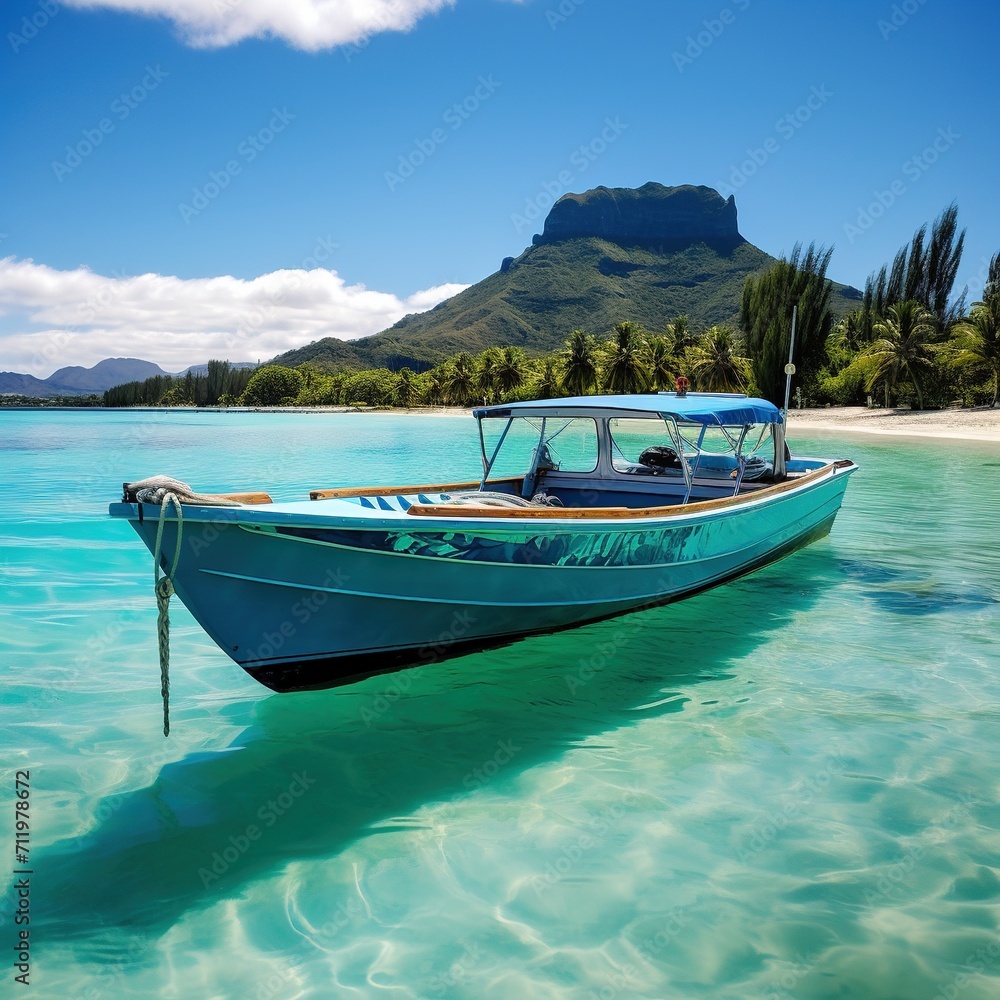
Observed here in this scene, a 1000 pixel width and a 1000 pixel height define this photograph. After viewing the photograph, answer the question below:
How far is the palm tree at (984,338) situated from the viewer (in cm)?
4081

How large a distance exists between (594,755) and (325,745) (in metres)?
1.89

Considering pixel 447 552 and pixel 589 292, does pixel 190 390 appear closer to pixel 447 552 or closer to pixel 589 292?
pixel 589 292

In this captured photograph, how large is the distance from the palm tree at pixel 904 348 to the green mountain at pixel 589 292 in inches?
3064

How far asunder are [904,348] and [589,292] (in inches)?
4175

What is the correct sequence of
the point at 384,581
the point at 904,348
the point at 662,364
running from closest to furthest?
the point at 384,581, the point at 904,348, the point at 662,364

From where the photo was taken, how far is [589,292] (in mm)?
147250

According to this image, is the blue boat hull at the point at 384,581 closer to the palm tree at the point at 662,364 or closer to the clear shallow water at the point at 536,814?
the clear shallow water at the point at 536,814

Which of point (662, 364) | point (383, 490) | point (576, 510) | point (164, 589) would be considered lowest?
point (164, 589)

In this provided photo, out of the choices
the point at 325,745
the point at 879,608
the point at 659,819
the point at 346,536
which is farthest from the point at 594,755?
the point at 879,608

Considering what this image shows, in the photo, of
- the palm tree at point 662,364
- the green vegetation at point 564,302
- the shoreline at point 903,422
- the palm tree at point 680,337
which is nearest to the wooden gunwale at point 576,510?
the shoreline at point 903,422

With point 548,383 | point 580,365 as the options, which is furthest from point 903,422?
point 548,383

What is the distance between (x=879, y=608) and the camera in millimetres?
8984

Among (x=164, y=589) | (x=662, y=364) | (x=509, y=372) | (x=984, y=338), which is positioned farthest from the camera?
(x=509, y=372)

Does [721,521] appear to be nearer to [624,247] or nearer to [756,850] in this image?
[756,850]
